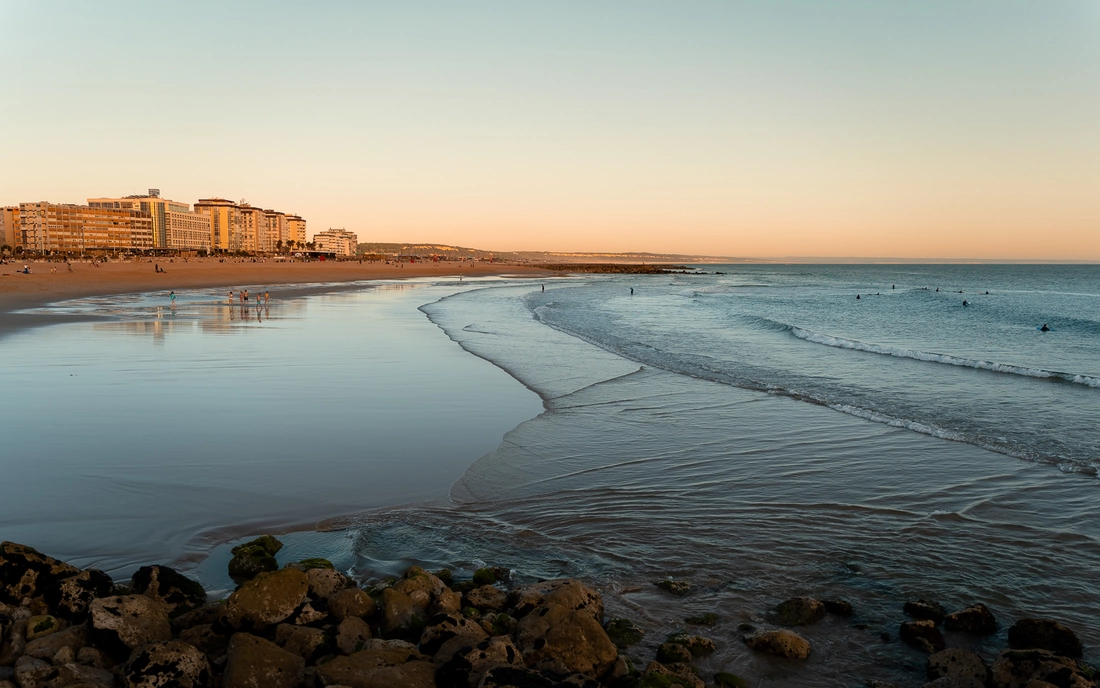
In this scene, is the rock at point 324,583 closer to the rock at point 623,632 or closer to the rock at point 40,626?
the rock at point 40,626

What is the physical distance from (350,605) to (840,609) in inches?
134

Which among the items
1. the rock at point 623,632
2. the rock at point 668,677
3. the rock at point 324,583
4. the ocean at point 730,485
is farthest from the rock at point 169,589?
the rock at point 668,677

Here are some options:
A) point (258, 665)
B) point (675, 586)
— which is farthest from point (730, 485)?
point (258, 665)

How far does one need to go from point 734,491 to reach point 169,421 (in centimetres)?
782

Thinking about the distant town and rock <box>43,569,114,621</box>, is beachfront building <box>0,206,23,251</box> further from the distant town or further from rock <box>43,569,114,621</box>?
rock <box>43,569,114,621</box>

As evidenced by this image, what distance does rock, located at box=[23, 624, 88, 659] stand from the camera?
4289mm

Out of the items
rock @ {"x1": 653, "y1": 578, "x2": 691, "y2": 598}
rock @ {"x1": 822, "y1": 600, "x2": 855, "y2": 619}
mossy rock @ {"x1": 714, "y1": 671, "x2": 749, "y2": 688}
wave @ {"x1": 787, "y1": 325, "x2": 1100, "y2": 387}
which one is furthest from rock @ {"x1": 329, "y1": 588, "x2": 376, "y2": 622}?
wave @ {"x1": 787, "y1": 325, "x2": 1100, "y2": 387}

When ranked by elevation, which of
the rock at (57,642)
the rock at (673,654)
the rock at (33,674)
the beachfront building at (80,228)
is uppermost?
the beachfront building at (80,228)

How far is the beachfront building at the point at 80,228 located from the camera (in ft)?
509

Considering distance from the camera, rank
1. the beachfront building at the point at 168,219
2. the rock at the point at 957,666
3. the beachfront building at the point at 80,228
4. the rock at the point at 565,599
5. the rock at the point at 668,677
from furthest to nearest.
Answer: the beachfront building at the point at 168,219 < the beachfront building at the point at 80,228 < the rock at the point at 565,599 < the rock at the point at 957,666 < the rock at the point at 668,677

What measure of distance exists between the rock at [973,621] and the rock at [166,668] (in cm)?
474

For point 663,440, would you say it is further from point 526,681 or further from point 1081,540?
point 526,681

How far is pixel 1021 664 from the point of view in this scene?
165 inches

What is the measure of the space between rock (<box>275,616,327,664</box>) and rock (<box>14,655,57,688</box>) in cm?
119
